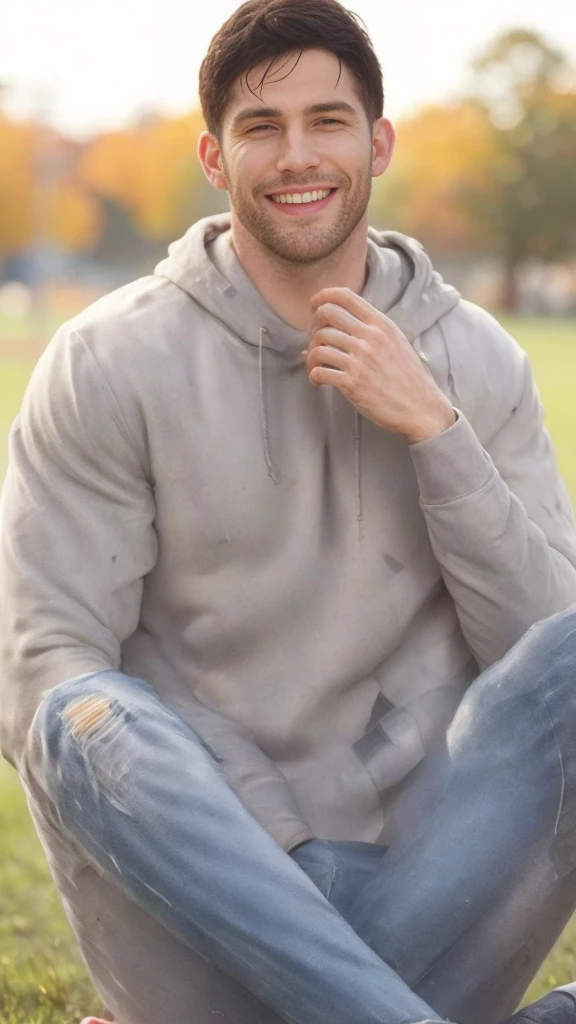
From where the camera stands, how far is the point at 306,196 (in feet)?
9.61

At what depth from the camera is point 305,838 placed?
9.61 feet

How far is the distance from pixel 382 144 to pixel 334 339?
0.52 m

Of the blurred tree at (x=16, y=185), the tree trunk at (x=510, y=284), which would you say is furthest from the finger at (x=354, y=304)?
the blurred tree at (x=16, y=185)

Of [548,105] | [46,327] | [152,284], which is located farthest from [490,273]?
[152,284]

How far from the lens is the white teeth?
2.93 meters

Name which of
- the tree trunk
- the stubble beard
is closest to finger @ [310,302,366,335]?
the stubble beard

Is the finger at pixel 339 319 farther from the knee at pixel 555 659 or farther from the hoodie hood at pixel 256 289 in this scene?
the knee at pixel 555 659

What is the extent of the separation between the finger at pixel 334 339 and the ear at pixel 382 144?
0.44 metres

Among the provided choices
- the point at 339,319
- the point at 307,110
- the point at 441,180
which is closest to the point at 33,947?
the point at 339,319

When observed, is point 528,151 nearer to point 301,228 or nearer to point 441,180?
point 441,180

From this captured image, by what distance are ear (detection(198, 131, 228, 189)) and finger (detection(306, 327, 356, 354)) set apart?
0.42 meters

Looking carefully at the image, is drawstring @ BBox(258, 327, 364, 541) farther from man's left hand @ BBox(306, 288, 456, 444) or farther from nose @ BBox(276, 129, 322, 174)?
nose @ BBox(276, 129, 322, 174)

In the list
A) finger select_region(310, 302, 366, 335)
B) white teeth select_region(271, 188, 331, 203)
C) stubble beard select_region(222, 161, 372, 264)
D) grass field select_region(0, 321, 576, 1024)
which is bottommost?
grass field select_region(0, 321, 576, 1024)

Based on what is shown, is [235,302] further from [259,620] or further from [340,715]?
[340,715]
